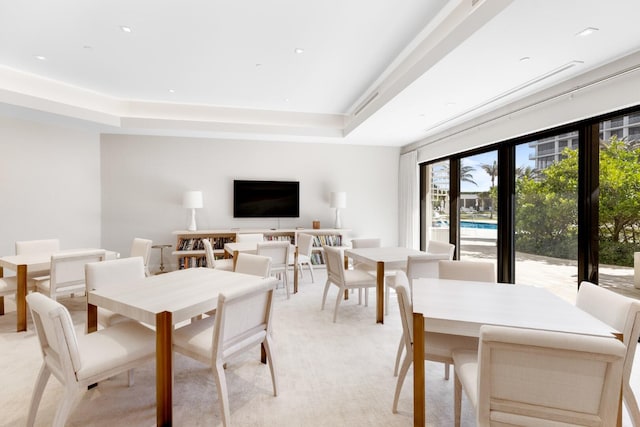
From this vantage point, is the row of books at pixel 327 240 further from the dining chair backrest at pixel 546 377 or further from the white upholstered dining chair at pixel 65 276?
the dining chair backrest at pixel 546 377

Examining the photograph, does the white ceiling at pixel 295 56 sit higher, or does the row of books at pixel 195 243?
the white ceiling at pixel 295 56

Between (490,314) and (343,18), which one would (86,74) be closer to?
(343,18)

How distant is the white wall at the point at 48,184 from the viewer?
4.75 m

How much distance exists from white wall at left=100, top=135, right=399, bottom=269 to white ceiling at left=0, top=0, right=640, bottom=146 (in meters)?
0.65

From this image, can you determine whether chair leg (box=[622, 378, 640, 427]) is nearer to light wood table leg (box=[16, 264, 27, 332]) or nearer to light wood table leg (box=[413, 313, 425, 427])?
light wood table leg (box=[413, 313, 425, 427])

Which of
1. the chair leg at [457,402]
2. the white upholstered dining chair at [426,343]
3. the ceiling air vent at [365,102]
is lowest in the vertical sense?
the chair leg at [457,402]

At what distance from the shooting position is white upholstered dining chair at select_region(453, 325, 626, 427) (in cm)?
113

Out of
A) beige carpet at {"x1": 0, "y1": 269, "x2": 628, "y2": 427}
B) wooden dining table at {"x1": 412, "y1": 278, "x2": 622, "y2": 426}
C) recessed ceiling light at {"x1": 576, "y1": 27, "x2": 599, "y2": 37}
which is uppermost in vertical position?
recessed ceiling light at {"x1": 576, "y1": 27, "x2": 599, "y2": 37}

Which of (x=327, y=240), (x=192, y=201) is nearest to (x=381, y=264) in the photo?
(x=327, y=240)

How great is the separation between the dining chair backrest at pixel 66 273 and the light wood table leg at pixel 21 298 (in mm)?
203

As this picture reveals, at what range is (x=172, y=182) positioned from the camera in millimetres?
6102

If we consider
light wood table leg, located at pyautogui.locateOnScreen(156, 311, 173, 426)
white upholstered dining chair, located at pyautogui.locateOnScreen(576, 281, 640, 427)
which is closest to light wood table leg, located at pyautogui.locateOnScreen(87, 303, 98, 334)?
light wood table leg, located at pyautogui.locateOnScreen(156, 311, 173, 426)

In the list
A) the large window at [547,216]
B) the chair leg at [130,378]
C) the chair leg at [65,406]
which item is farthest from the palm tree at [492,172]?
the chair leg at [65,406]

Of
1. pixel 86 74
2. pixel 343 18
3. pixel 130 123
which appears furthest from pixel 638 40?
pixel 130 123
